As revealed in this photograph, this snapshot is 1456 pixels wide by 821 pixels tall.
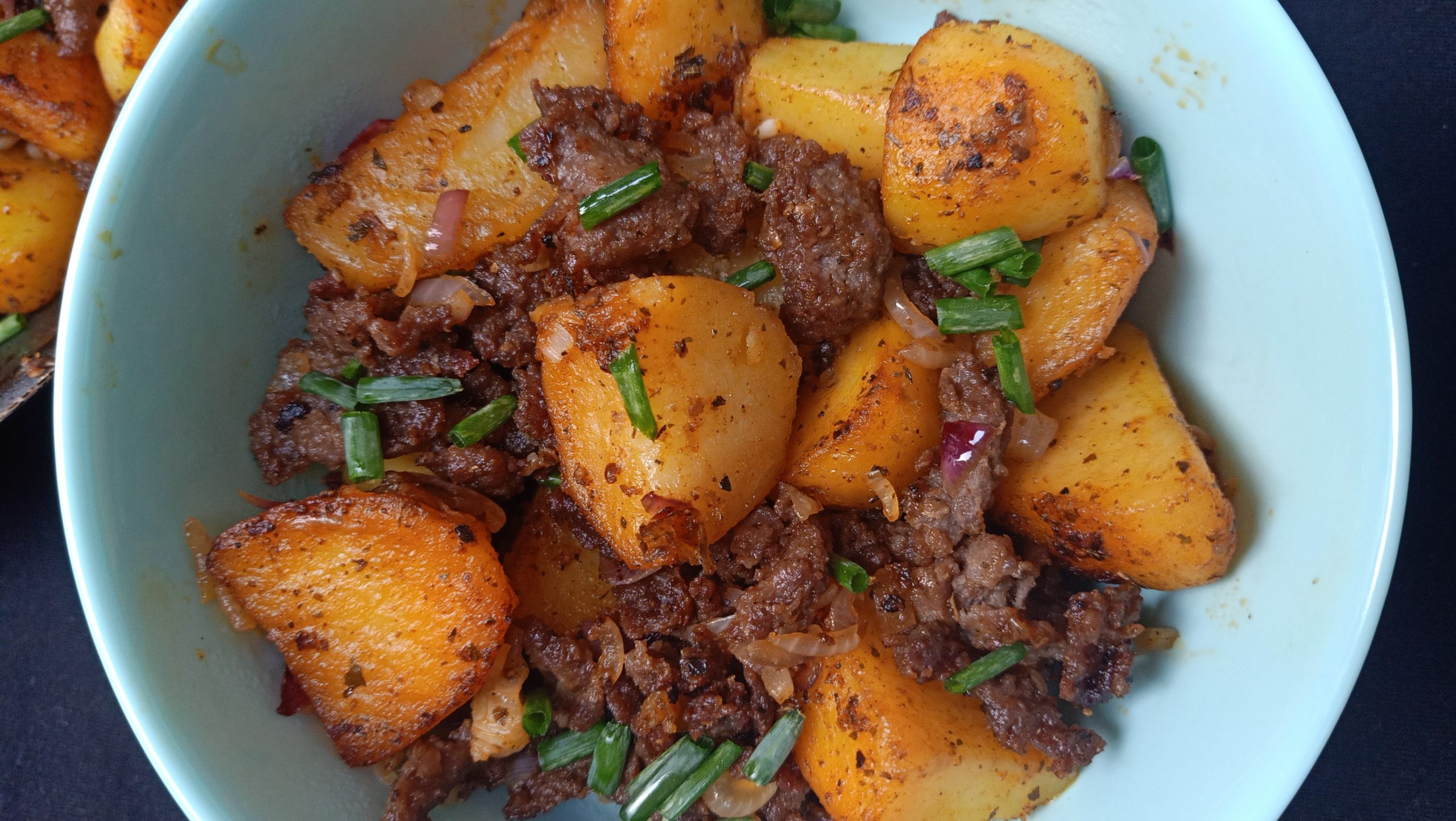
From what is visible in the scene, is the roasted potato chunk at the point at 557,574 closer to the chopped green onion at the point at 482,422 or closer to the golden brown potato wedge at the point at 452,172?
the chopped green onion at the point at 482,422

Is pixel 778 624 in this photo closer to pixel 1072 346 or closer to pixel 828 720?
pixel 828 720

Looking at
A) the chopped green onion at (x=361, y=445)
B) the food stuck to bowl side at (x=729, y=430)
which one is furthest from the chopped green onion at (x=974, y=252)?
the chopped green onion at (x=361, y=445)

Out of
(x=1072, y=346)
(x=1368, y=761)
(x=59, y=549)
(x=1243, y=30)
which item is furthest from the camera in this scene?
(x=59, y=549)

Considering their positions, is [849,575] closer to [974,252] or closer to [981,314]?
[981,314]

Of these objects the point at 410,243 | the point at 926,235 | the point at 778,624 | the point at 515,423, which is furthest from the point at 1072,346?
the point at 410,243

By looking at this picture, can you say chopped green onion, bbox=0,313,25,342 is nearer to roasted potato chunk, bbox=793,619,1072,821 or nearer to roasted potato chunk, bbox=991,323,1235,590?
roasted potato chunk, bbox=793,619,1072,821

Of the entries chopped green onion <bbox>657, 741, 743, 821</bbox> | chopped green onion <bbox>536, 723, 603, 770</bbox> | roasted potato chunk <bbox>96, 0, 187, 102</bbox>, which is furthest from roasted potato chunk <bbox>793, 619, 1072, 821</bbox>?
roasted potato chunk <bbox>96, 0, 187, 102</bbox>
